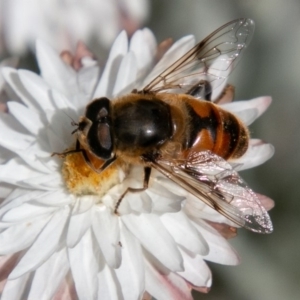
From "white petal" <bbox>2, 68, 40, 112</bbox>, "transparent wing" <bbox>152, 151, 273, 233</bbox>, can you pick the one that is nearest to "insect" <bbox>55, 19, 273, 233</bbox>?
"transparent wing" <bbox>152, 151, 273, 233</bbox>

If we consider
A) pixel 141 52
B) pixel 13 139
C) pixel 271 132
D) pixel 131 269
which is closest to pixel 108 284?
pixel 131 269

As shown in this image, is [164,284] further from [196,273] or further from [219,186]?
[219,186]

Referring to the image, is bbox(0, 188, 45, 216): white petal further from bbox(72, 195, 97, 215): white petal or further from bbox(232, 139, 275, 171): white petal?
bbox(232, 139, 275, 171): white petal

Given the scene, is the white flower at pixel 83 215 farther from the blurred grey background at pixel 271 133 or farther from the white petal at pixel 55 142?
the blurred grey background at pixel 271 133

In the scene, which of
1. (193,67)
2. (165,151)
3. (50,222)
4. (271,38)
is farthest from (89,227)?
(271,38)

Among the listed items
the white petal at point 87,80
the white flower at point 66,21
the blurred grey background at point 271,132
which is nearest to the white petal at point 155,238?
the white petal at point 87,80

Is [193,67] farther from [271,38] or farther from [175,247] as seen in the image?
[271,38]
